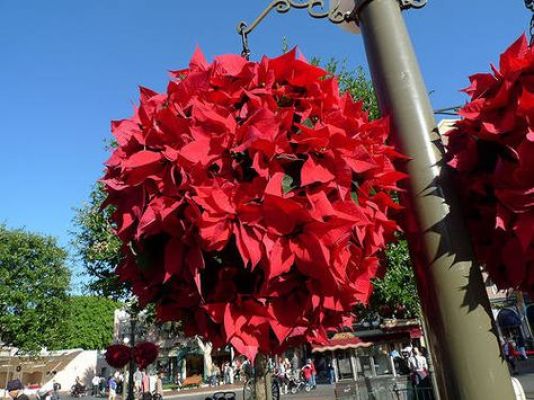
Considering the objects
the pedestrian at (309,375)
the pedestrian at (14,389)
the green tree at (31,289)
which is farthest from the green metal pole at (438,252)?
the green tree at (31,289)

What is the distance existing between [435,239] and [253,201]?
2.12 feet

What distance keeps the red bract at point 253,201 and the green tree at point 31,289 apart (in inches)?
1352

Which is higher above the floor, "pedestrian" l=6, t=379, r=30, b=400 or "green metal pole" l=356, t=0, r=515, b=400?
"green metal pole" l=356, t=0, r=515, b=400

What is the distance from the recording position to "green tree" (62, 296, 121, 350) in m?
52.4

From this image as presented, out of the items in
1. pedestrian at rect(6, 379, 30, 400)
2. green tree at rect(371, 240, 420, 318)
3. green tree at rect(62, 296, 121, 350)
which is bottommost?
pedestrian at rect(6, 379, 30, 400)

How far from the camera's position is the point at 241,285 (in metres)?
1.42

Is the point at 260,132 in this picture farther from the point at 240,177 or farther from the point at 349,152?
the point at 349,152

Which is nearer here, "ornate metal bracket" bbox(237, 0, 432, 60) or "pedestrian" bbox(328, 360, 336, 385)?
"ornate metal bracket" bbox(237, 0, 432, 60)

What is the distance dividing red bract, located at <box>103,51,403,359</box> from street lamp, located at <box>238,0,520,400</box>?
13 cm

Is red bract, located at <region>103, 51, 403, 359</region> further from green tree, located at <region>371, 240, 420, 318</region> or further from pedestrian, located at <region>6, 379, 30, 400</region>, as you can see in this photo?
pedestrian, located at <region>6, 379, 30, 400</region>

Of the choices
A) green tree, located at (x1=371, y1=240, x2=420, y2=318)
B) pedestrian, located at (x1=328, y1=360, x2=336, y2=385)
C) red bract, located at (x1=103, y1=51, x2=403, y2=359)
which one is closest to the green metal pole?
red bract, located at (x1=103, y1=51, x2=403, y2=359)

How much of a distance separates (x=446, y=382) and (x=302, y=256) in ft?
2.12

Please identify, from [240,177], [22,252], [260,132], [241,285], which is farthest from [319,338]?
[22,252]

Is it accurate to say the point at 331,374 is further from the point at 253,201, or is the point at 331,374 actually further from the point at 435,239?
the point at 253,201
